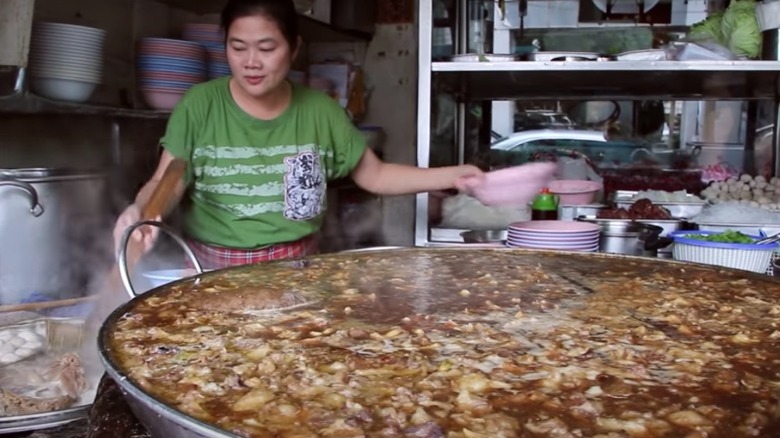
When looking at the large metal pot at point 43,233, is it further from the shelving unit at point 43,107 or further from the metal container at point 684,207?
the metal container at point 684,207

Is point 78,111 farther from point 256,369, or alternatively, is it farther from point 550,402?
point 550,402

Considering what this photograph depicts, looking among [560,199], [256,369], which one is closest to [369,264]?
[256,369]

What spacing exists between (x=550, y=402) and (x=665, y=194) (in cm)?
277

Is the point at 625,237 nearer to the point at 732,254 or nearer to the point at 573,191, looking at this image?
the point at 732,254

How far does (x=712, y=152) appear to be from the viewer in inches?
177

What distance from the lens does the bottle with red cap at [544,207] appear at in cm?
320

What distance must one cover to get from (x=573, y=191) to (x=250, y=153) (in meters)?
1.63

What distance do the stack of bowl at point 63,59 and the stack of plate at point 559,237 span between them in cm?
161

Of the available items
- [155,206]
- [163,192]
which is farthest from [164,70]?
[155,206]

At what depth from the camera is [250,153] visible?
2.65 metres

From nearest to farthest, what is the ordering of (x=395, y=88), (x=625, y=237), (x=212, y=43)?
(x=625, y=237) < (x=212, y=43) < (x=395, y=88)

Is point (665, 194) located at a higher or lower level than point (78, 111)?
lower

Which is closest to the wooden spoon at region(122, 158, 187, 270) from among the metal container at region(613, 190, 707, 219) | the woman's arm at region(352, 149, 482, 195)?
the woman's arm at region(352, 149, 482, 195)

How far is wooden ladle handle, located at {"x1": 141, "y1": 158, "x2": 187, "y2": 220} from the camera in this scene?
1.97m
